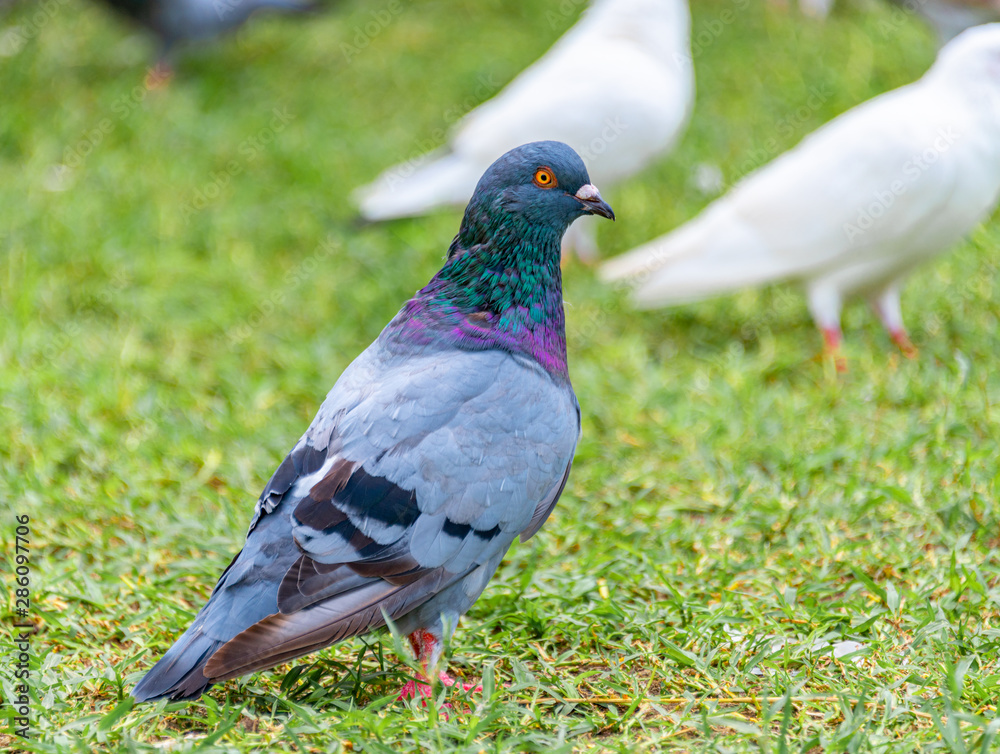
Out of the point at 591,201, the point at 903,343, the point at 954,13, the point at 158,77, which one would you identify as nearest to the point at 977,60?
the point at 903,343

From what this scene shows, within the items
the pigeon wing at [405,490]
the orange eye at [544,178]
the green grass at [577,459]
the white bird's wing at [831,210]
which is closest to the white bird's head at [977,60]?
the white bird's wing at [831,210]

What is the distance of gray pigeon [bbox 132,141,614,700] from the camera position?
2.30 metres

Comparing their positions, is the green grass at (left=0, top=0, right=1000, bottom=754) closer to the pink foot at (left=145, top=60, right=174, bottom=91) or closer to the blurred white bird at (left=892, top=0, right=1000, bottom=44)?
the pink foot at (left=145, top=60, right=174, bottom=91)

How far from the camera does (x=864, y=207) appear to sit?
4422mm

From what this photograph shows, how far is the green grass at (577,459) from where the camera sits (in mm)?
2441

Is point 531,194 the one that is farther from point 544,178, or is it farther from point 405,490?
point 405,490

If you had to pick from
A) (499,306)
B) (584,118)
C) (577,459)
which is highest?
(499,306)

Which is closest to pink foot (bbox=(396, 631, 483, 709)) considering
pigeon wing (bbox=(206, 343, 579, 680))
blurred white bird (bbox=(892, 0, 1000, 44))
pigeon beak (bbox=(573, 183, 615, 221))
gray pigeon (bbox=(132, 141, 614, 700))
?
gray pigeon (bbox=(132, 141, 614, 700))

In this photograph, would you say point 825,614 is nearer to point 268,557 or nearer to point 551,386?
point 551,386

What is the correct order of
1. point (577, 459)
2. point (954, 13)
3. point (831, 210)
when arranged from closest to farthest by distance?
point (577, 459), point (831, 210), point (954, 13)

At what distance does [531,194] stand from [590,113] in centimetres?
279

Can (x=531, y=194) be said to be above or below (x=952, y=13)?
above

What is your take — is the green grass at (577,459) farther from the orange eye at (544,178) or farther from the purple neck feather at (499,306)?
the orange eye at (544,178)

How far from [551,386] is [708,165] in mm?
4478
